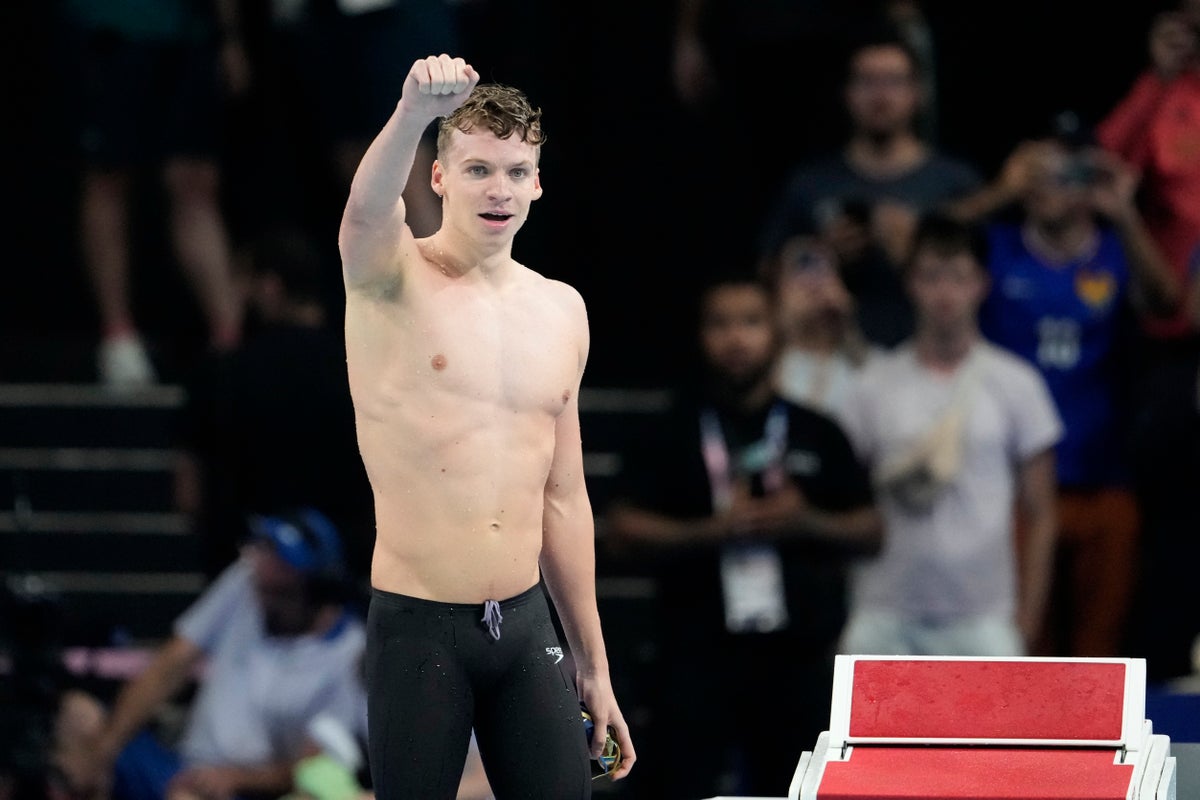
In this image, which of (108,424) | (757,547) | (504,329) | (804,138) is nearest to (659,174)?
(804,138)

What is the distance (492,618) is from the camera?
3896 mm

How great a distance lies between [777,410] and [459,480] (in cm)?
278

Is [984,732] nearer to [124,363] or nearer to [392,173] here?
[392,173]

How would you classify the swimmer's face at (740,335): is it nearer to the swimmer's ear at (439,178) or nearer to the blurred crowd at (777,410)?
the blurred crowd at (777,410)

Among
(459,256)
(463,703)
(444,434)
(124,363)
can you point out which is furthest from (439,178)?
(124,363)

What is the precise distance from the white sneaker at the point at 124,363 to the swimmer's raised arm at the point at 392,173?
4760 mm

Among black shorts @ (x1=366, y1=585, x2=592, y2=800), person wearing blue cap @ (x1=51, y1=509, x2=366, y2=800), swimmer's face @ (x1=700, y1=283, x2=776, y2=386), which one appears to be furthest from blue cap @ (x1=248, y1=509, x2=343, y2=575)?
black shorts @ (x1=366, y1=585, x2=592, y2=800)

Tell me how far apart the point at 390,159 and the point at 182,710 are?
4.18 metres

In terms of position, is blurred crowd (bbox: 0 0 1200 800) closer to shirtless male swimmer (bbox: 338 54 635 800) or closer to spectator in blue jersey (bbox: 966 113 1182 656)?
spectator in blue jersey (bbox: 966 113 1182 656)

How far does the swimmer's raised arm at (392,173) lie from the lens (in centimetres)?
363

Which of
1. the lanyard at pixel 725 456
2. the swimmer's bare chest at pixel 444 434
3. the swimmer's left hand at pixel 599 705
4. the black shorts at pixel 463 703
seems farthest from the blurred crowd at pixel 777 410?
the swimmer's bare chest at pixel 444 434

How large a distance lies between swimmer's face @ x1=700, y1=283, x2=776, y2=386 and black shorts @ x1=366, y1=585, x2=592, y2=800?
262 centimetres

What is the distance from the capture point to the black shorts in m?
3.85

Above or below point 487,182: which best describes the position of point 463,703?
below
